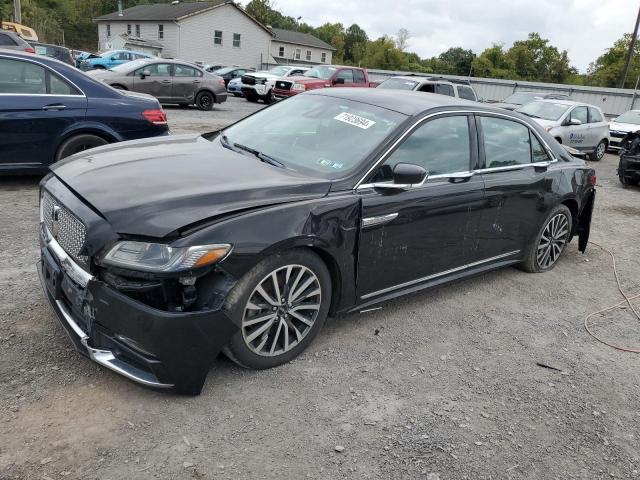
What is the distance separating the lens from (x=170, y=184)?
9.92ft

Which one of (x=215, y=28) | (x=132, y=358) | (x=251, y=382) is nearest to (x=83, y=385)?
(x=132, y=358)

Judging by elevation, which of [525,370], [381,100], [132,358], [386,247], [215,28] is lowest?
[525,370]

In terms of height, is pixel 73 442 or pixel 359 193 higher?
pixel 359 193

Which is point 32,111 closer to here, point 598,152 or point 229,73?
point 598,152

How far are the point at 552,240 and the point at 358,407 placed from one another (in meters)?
3.31

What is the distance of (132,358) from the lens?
2725 millimetres

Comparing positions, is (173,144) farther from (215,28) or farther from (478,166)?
(215,28)

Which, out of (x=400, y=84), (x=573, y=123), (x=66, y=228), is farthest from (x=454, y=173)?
(x=400, y=84)

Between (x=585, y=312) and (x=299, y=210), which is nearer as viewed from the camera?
(x=299, y=210)

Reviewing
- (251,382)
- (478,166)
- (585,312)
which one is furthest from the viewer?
(585,312)

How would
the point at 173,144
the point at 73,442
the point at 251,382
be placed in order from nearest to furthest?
the point at 73,442
the point at 251,382
the point at 173,144

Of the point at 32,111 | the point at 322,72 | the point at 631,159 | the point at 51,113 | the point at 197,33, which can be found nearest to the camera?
the point at 32,111

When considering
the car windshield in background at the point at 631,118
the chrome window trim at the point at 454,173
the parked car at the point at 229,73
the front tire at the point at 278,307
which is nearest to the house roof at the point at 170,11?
the parked car at the point at 229,73

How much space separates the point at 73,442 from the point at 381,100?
310 centimetres
